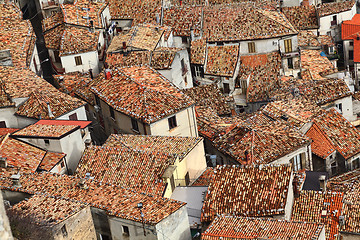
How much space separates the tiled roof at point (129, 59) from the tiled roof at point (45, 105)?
39.7ft

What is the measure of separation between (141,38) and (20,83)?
16.0 metres

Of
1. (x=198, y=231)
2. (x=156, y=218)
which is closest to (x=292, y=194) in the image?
(x=198, y=231)

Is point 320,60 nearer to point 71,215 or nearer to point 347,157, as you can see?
point 347,157

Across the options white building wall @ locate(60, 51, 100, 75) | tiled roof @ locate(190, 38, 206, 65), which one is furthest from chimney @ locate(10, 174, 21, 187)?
Result: tiled roof @ locate(190, 38, 206, 65)

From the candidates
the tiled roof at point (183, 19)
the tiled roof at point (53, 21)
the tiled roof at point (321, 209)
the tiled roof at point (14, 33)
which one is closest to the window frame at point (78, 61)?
the tiled roof at point (14, 33)

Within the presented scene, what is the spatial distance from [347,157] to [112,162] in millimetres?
18500

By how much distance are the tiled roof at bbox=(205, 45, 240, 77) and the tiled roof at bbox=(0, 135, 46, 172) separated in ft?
96.0

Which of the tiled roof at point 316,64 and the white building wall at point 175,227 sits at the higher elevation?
the white building wall at point 175,227

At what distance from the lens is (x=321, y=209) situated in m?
36.8

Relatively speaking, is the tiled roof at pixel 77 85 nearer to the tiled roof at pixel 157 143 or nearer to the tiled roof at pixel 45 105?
the tiled roof at pixel 45 105

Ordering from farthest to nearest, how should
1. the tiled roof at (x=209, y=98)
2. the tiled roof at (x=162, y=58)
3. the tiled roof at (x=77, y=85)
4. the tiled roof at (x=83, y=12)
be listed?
the tiled roof at (x=83, y=12)
the tiled roof at (x=209, y=98)
the tiled roof at (x=162, y=58)
the tiled roof at (x=77, y=85)

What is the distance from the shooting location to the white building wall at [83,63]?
63844mm

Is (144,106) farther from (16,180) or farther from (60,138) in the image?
(16,180)

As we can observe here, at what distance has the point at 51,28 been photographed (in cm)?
6838
